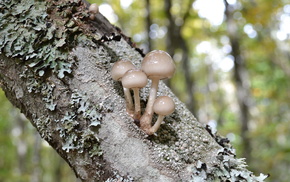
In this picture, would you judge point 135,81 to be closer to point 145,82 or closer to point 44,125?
point 145,82

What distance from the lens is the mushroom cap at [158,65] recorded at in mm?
1151

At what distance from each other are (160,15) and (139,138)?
556cm

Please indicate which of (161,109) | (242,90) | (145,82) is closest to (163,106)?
(161,109)

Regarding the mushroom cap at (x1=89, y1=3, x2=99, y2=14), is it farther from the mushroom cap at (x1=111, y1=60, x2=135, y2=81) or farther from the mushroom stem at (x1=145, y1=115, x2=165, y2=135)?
the mushroom stem at (x1=145, y1=115, x2=165, y2=135)

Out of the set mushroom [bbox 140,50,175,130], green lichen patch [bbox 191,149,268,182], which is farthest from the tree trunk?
mushroom [bbox 140,50,175,130]

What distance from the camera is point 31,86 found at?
3.66 ft

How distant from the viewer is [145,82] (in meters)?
1.13

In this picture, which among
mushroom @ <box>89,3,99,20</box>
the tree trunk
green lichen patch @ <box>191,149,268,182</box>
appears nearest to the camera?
green lichen patch @ <box>191,149,268,182</box>

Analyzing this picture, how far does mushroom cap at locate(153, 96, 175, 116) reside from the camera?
3.59 ft

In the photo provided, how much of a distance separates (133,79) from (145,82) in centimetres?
7

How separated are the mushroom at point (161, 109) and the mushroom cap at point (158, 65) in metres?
0.11

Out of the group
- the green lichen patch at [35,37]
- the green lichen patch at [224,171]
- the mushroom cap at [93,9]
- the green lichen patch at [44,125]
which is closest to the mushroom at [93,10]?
the mushroom cap at [93,9]

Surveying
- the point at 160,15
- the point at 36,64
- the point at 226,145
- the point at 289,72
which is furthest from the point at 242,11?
the point at 36,64

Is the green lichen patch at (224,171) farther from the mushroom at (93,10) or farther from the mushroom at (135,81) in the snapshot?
the mushroom at (93,10)
